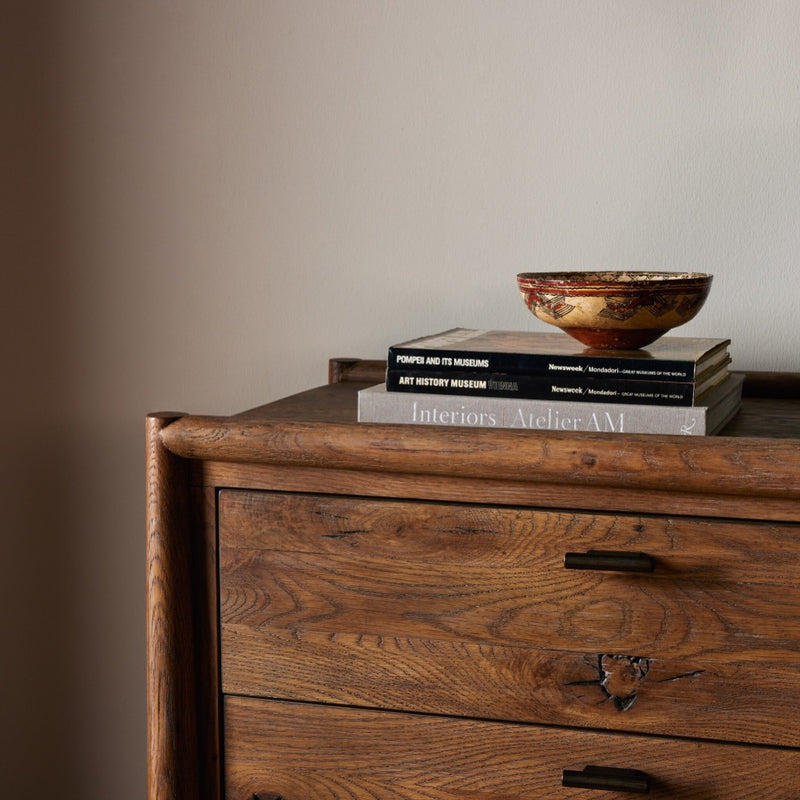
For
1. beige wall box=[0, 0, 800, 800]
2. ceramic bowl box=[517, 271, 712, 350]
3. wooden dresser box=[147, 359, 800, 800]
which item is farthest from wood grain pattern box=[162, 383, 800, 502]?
beige wall box=[0, 0, 800, 800]

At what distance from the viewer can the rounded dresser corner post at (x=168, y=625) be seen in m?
1.01

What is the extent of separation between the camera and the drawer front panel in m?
0.94

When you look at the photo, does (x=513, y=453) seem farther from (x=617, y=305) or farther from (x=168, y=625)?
(x=168, y=625)

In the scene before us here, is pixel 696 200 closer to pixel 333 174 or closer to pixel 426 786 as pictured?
pixel 333 174

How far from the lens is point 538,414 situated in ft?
3.18

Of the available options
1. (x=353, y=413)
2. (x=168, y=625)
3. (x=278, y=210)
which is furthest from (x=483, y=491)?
(x=278, y=210)

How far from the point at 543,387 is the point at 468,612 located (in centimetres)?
21

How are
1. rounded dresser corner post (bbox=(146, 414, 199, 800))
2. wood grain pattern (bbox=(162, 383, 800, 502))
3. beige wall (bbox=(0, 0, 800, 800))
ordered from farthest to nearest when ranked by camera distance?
beige wall (bbox=(0, 0, 800, 800)), rounded dresser corner post (bbox=(146, 414, 199, 800)), wood grain pattern (bbox=(162, 383, 800, 502))

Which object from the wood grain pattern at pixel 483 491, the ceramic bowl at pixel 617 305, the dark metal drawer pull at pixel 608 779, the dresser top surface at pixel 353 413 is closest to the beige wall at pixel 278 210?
the dresser top surface at pixel 353 413

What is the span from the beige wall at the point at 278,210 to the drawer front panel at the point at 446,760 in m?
0.57

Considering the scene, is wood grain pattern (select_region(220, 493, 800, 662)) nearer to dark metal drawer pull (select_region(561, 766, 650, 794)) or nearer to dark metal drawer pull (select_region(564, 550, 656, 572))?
dark metal drawer pull (select_region(564, 550, 656, 572))

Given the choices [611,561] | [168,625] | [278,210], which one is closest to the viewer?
[611,561]

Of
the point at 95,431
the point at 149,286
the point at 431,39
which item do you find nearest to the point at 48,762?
the point at 95,431

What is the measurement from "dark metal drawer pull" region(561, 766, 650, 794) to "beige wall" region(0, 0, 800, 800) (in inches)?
23.4
